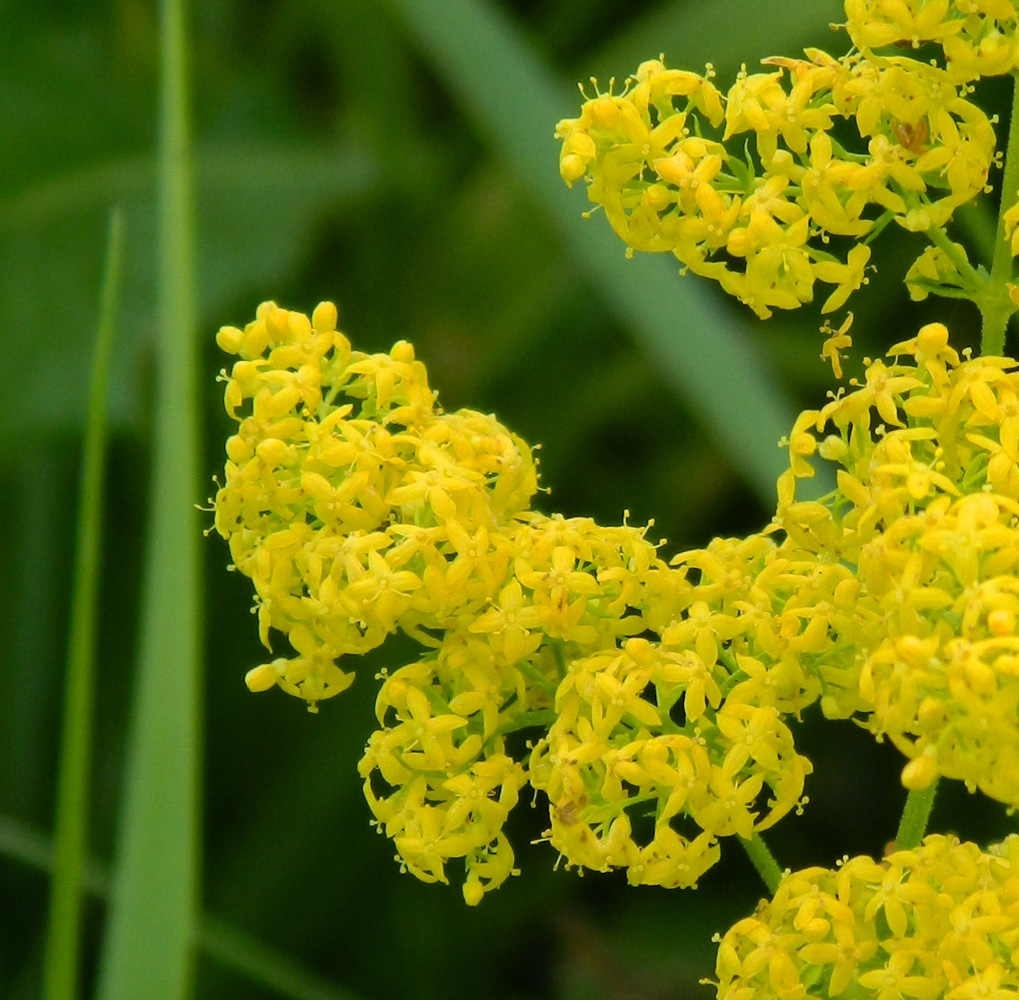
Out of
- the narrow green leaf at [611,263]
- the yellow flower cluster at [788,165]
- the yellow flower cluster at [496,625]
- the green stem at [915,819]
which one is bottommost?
the green stem at [915,819]

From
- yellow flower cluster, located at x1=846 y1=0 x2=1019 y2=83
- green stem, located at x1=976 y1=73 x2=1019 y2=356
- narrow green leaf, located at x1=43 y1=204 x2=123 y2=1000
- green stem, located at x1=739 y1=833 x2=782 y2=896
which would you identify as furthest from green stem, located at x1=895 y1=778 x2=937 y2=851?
narrow green leaf, located at x1=43 y1=204 x2=123 y2=1000

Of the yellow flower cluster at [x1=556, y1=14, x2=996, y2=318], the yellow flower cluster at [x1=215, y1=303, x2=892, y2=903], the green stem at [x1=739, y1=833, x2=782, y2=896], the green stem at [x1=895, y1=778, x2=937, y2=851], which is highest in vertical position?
the yellow flower cluster at [x1=556, y1=14, x2=996, y2=318]

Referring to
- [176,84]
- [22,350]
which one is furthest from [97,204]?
[176,84]

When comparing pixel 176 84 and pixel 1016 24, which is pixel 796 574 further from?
pixel 176 84

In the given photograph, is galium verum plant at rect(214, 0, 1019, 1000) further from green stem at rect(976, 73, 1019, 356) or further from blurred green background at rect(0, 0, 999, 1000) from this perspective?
blurred green background at rect(0, 0, 999, 1000)

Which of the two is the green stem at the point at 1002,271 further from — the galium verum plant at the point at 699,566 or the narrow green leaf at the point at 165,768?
the narrow green leaf at the point at 165,768

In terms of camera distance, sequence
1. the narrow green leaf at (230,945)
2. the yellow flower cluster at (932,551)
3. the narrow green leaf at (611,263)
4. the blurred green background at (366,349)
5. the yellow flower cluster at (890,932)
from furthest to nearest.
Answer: the blurred green background at (366,349)
the narrow green leaf at (611,263)
the narrow green leaf at (230,945)
the yellow flower cluster at (890,932)
the yellow flower cluster at (932,551)

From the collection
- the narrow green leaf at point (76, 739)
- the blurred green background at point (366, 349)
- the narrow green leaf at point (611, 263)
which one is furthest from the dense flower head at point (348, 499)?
the blurred green background at point (366, 349)
